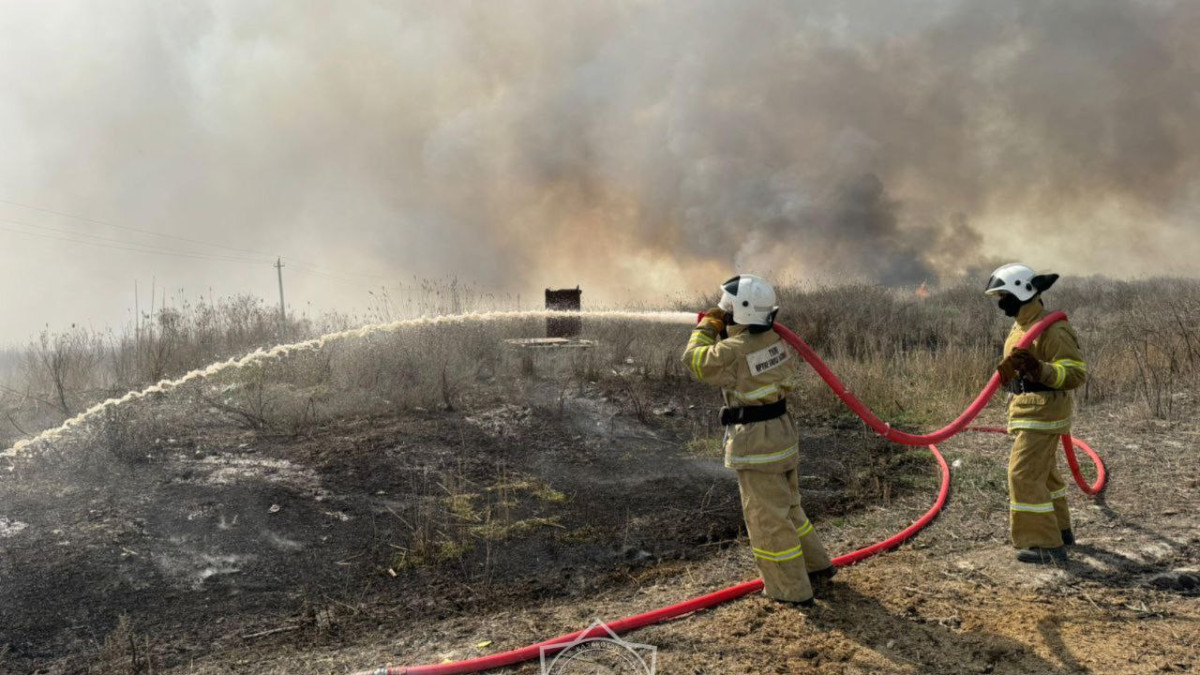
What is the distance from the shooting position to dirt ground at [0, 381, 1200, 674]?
11.2 ft

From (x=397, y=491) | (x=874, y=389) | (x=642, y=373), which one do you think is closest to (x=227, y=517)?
(x=397, y=491)

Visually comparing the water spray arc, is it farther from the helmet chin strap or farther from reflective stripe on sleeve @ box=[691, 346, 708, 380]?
reflective stripe on sleeve @ box=[691, 346, 708, 380]

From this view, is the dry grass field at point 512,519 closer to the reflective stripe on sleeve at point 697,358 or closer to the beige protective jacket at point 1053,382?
the beige protective jacket at point 1053,382

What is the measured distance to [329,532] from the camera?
505cm

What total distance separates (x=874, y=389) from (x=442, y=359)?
5572 millimetres

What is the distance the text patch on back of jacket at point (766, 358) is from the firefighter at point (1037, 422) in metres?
1.38

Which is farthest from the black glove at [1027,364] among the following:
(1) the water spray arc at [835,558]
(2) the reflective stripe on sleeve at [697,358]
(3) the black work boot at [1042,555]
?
(2) the reflective stripe on sleeve at [697,358]

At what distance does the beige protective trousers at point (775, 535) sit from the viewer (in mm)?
Result: 3691

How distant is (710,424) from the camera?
8.16m

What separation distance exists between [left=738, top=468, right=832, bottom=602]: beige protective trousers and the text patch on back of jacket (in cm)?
54

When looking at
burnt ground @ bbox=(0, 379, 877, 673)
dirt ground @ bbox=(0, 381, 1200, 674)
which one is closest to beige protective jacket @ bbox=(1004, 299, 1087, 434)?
dirt ground @ bbox=(0, 381, 1200, 674)

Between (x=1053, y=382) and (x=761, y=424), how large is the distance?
1.75m

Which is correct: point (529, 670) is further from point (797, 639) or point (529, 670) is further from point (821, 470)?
point (821, 470)

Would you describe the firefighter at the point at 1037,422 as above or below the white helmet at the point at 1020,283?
below
